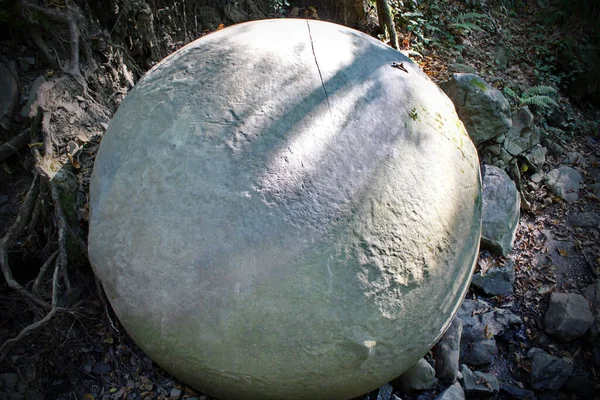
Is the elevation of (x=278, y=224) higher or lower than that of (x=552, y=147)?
higher

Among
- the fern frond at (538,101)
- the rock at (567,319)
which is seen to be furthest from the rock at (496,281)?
the fern frond at (538,101)

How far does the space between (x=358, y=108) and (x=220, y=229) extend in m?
0.81

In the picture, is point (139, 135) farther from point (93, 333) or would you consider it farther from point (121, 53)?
point (121, 53)

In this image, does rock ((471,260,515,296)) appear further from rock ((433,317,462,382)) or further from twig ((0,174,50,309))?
twig ((0,174,50,309))

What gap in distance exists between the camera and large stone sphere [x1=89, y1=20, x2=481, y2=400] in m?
1.80

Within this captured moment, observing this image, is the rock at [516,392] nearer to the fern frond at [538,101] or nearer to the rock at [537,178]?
the rock at [537,178]

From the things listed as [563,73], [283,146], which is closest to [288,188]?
[283,146]

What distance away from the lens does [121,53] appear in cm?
331

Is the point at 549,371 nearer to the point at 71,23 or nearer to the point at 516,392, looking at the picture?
the point at 516,392

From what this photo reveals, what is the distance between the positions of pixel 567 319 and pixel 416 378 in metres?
1.38

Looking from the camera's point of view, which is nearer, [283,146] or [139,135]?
[283,146]

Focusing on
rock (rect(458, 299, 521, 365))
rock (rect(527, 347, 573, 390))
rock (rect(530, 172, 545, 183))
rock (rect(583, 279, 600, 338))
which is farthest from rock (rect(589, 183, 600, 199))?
rock (rect(527, 347, 573, 390))

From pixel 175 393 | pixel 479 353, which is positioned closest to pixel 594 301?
pixel 479 353

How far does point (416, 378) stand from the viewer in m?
2.55
